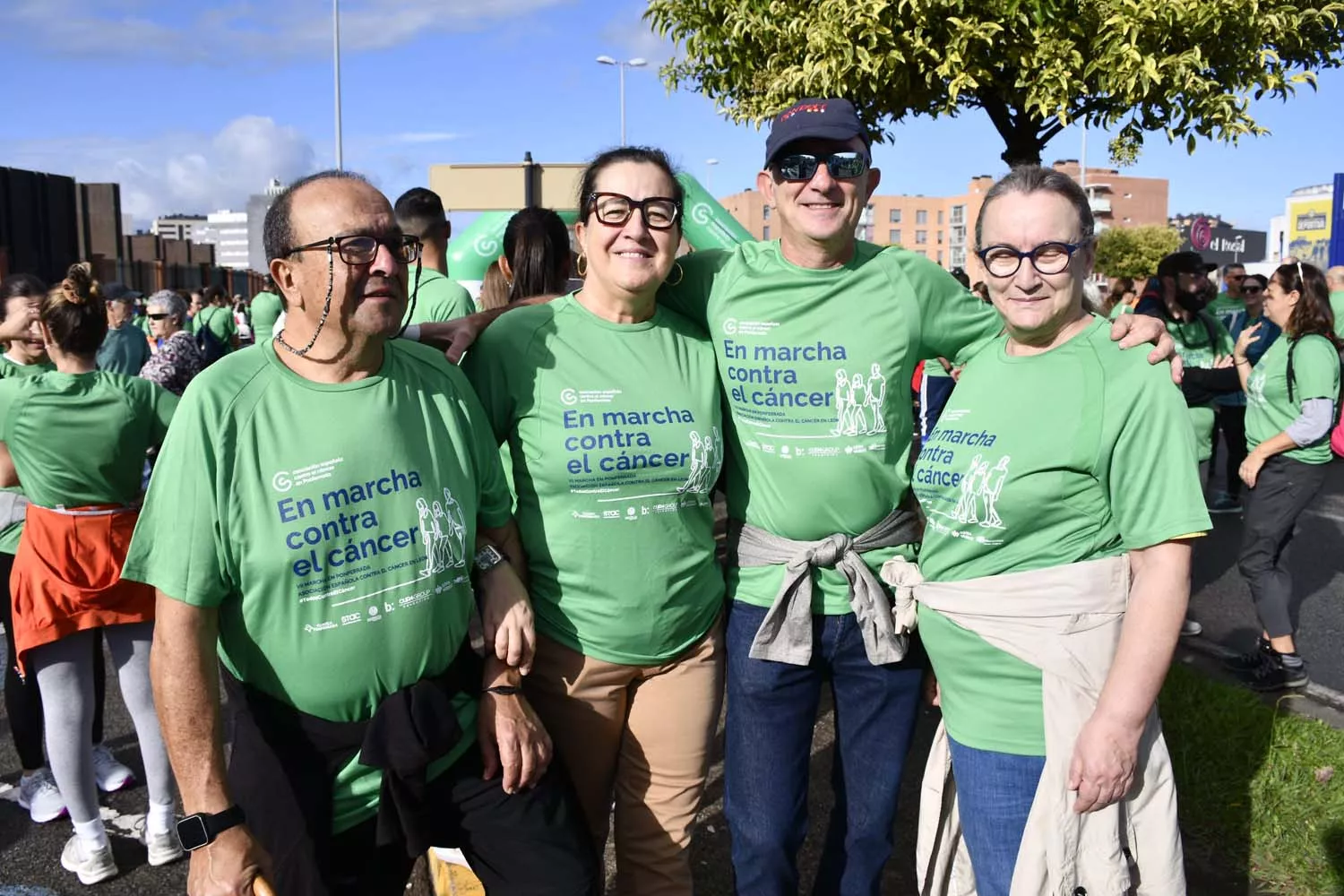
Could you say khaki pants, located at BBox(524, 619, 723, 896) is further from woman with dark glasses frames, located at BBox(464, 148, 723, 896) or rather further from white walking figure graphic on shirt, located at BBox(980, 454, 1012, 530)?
white walking figure graphic on shirt, located at BBox(980, 454, 1012, 530)

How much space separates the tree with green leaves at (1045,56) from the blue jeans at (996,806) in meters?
5.28

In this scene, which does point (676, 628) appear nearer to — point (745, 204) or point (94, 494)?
point (94, 494)

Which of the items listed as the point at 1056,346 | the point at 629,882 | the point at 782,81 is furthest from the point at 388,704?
the point at 782,81

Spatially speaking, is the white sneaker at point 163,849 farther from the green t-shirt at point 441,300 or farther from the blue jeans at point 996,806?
the blue jeans at point 996,806

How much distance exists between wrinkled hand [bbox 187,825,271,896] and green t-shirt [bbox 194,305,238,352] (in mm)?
12840

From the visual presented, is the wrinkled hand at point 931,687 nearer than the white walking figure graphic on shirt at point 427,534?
No

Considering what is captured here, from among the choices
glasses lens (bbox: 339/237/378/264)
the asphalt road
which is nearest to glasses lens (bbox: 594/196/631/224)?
glasses lens (bbox: 339/237/378/264)

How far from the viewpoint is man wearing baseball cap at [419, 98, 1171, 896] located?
2480 mm

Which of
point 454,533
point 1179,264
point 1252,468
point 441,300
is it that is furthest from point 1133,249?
point 454,533

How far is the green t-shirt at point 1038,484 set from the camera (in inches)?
75.8

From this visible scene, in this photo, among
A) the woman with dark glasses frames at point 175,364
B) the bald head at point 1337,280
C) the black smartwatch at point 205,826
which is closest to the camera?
the black smartwatch at point 205,826

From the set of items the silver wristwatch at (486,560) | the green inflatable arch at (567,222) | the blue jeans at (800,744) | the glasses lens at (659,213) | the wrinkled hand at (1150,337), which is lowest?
the blue jeans at (800,744)

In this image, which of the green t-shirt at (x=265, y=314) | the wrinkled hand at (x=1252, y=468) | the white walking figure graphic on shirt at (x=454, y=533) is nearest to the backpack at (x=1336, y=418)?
the wrinkled hand at (x=1252, y=468)

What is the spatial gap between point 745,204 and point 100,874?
7506 cm
